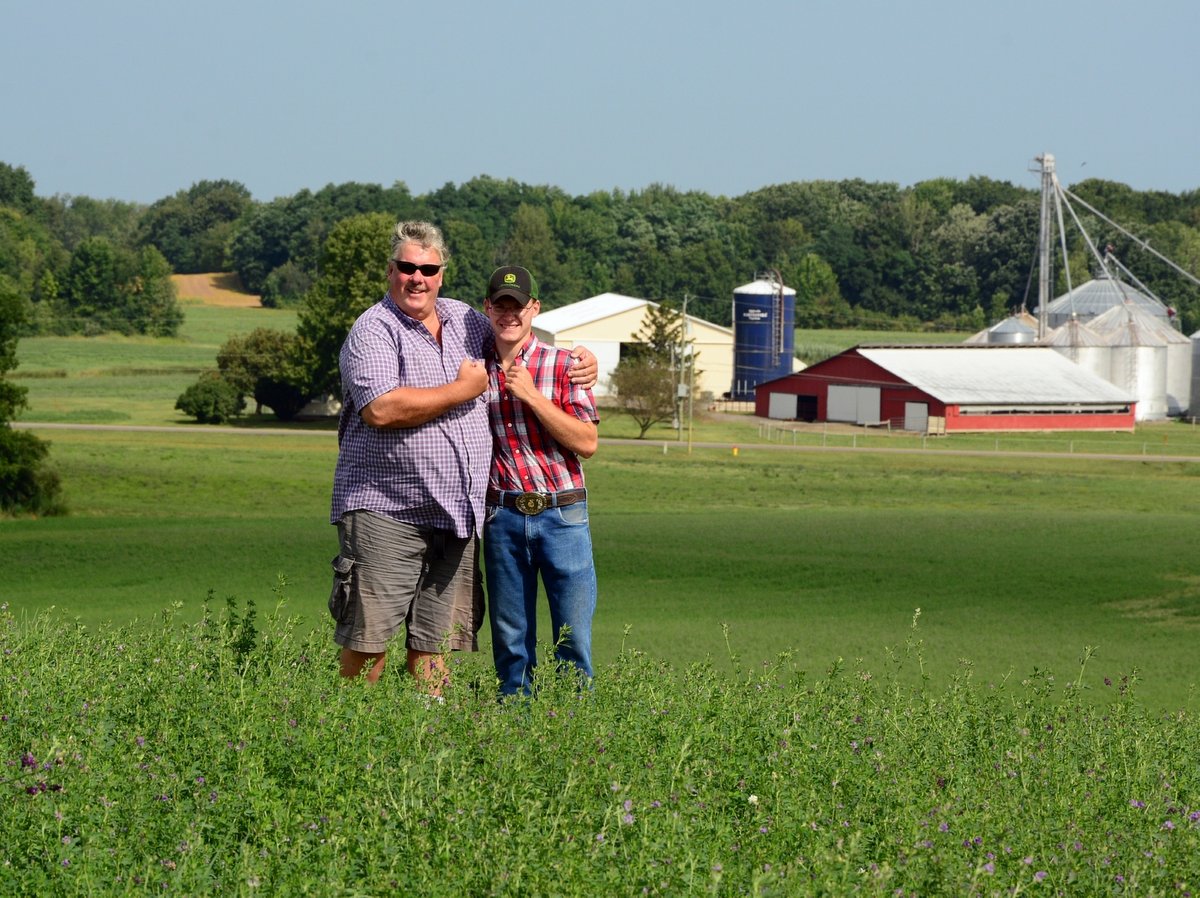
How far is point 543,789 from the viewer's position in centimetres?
391

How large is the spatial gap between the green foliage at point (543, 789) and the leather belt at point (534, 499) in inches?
Answer: 26.4

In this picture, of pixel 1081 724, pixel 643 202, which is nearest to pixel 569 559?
pixel 1081 724

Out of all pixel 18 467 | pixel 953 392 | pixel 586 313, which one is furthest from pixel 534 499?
pixel 586 313

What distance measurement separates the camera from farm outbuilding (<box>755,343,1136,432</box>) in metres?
65.8

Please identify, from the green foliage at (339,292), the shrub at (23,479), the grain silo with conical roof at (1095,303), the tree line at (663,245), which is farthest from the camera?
the tree line at (663,245)

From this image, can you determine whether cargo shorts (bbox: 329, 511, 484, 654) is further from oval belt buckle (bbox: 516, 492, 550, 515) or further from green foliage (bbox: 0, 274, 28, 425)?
green foliage (bbox: 0, 274, 28, 425)

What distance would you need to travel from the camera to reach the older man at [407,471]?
567 cm

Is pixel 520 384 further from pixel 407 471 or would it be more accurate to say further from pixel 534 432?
pixel 407 471

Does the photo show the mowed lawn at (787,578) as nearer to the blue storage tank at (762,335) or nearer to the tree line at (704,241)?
the blue storage tank at (762,335)

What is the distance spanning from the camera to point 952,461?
4984 centimetres

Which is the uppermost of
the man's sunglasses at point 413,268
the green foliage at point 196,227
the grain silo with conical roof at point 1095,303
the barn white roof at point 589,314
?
the green foliage at point 196,227

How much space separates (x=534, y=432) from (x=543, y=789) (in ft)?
7.32

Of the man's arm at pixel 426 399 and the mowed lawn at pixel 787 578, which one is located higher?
the man's arm at pixel 426 399

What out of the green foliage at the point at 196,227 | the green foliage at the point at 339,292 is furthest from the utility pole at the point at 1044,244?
the green foliage at the point at 196,227
